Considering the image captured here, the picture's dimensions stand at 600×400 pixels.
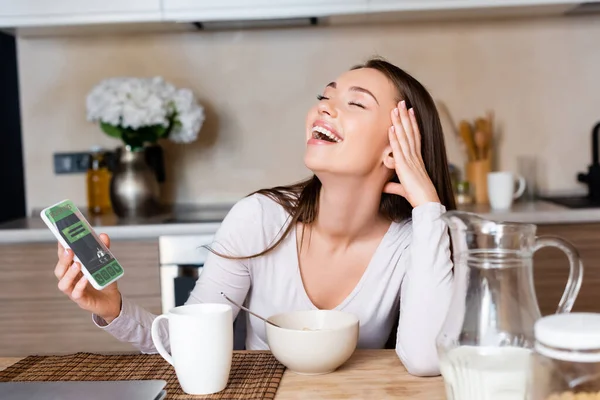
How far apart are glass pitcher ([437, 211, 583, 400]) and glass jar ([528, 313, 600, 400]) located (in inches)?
2.9

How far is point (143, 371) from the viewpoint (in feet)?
3.41

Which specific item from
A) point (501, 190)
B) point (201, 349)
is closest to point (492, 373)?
point (201, 349)

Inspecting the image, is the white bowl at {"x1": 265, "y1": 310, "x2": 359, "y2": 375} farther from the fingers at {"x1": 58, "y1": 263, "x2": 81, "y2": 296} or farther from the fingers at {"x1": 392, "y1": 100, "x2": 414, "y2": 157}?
the fingers at {"x1": 392, "y1": 100, "x2": 414, "y2": 157}

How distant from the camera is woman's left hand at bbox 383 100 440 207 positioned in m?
1.27

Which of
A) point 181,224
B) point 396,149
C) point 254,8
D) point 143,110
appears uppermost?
point 254,8

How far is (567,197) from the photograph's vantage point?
262cm

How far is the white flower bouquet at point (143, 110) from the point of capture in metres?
2.34

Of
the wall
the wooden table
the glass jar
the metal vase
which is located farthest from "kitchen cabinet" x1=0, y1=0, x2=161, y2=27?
the glass jar

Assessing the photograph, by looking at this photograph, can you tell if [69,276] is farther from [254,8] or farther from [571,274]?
[254,8]

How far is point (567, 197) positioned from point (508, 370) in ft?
6.52

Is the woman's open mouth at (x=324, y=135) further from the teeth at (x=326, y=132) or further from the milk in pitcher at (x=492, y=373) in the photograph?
the milk in pitcher at (x=492, y=373)

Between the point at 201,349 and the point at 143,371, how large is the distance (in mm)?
159

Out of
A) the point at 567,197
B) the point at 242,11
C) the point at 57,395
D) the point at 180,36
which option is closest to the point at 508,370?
the point at 57,395

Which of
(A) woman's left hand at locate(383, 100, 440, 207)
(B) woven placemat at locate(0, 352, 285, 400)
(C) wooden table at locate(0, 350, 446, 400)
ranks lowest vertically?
(C) wooden table at locate(0, 350, 446, 400)
